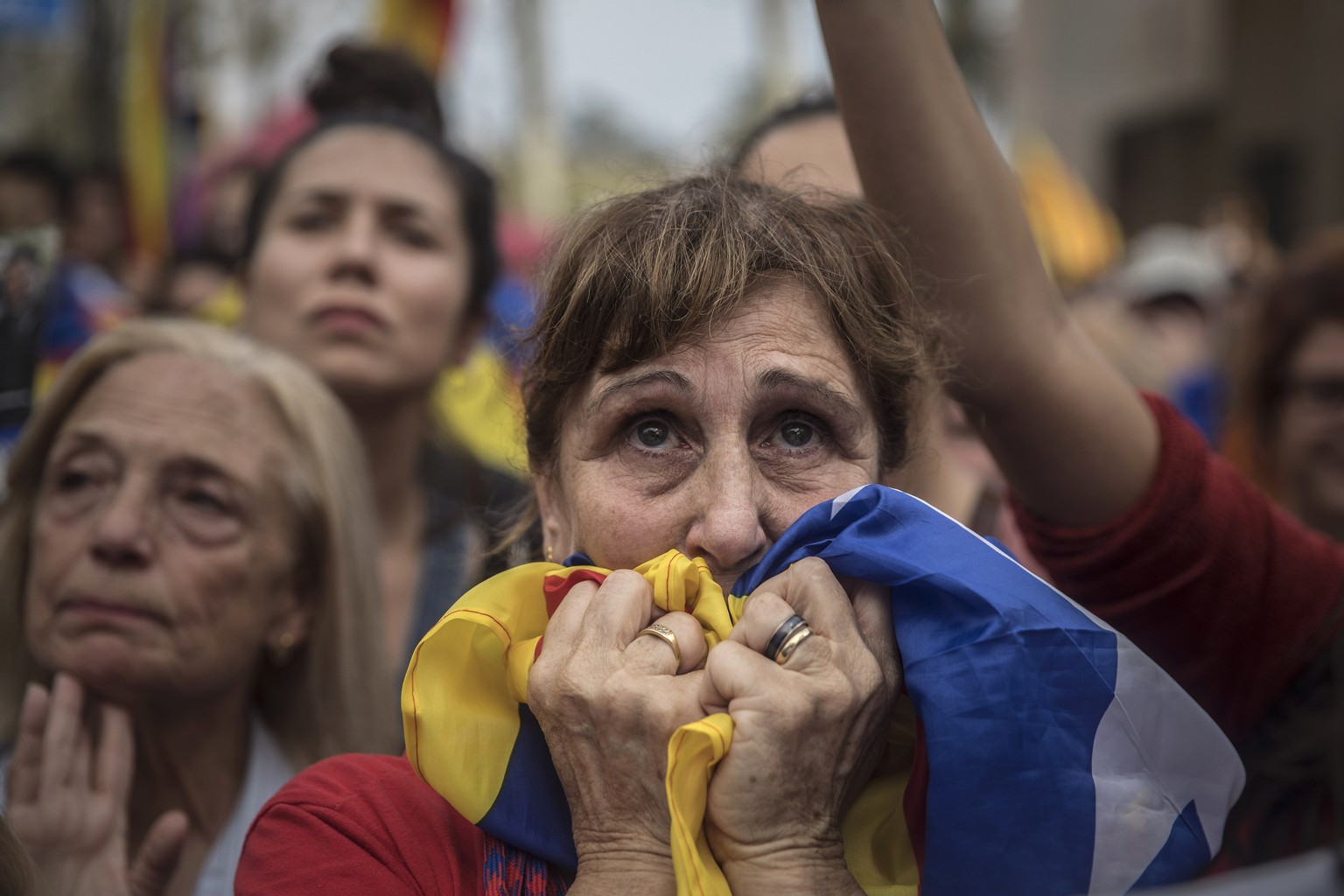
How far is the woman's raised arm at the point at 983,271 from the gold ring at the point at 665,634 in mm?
682

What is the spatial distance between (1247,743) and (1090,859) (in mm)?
824

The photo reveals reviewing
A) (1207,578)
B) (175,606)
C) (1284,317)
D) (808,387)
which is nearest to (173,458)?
(175,606)

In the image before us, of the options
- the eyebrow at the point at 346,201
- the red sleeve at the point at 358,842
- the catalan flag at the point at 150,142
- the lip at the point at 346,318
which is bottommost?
the red sleeve at the point at 358,842

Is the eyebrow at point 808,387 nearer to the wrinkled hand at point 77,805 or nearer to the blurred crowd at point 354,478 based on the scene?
the blurred crowd at point 354,478

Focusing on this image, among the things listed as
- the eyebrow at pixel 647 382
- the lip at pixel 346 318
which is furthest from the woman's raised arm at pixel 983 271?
the lip at pixel 346 318

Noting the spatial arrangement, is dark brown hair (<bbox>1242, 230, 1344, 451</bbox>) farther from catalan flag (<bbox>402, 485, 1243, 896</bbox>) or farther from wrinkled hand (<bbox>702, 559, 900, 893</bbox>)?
wrinkled hand (<bbox>702, 559, 900, 893</bbox>)

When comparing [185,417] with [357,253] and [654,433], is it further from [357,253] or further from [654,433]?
[654,433]

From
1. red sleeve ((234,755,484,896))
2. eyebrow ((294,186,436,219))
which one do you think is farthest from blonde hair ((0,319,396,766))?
red sleeve ((234,755,484,896))

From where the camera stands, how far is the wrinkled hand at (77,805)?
6.86ft

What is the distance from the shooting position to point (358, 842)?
154cm

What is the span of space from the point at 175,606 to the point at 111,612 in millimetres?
108

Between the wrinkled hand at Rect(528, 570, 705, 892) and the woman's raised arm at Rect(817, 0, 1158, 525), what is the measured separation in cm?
69

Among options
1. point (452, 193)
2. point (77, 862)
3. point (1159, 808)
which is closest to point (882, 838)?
point (1159, 808)

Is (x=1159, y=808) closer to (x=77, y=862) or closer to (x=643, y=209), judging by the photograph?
(x=643, y=209)
